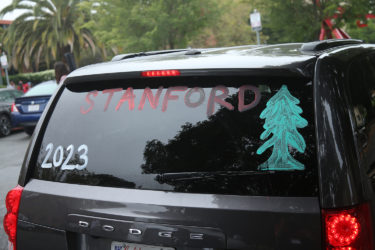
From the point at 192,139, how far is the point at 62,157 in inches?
28.8

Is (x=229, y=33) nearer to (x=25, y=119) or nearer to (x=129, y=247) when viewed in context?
(x=25, y=119)

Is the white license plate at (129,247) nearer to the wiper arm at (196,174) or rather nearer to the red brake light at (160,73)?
the wiper arm at (196,174)

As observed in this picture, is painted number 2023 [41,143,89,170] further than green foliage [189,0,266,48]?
No

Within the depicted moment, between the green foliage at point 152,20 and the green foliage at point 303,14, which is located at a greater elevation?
the green foliage at point 152,20

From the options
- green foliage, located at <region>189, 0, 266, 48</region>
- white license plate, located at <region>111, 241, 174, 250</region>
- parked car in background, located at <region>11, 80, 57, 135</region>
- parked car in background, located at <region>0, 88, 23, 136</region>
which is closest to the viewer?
white license plate, located at <region>111, 241, 174, 250</region>

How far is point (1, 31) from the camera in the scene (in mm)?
39000

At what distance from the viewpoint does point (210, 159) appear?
6.75ft

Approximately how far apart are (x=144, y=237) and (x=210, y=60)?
86 cm

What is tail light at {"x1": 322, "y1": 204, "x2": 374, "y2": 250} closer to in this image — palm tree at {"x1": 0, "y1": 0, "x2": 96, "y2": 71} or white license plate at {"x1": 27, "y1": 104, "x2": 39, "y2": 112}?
white license plate at {"x1": 27, "y1": 104, "x2": 39, "y2": 112}

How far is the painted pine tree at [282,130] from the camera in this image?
1.93 m

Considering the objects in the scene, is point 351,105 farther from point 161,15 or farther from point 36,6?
point 36,6

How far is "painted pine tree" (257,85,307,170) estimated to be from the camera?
1.93m

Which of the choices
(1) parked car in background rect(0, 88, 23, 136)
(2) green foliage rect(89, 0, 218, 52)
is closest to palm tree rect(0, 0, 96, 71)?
(2) green foliage rect(89, 0, 218, 52)

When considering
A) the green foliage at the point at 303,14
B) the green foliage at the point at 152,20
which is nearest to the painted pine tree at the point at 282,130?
the green foliage at the point at 303,14
